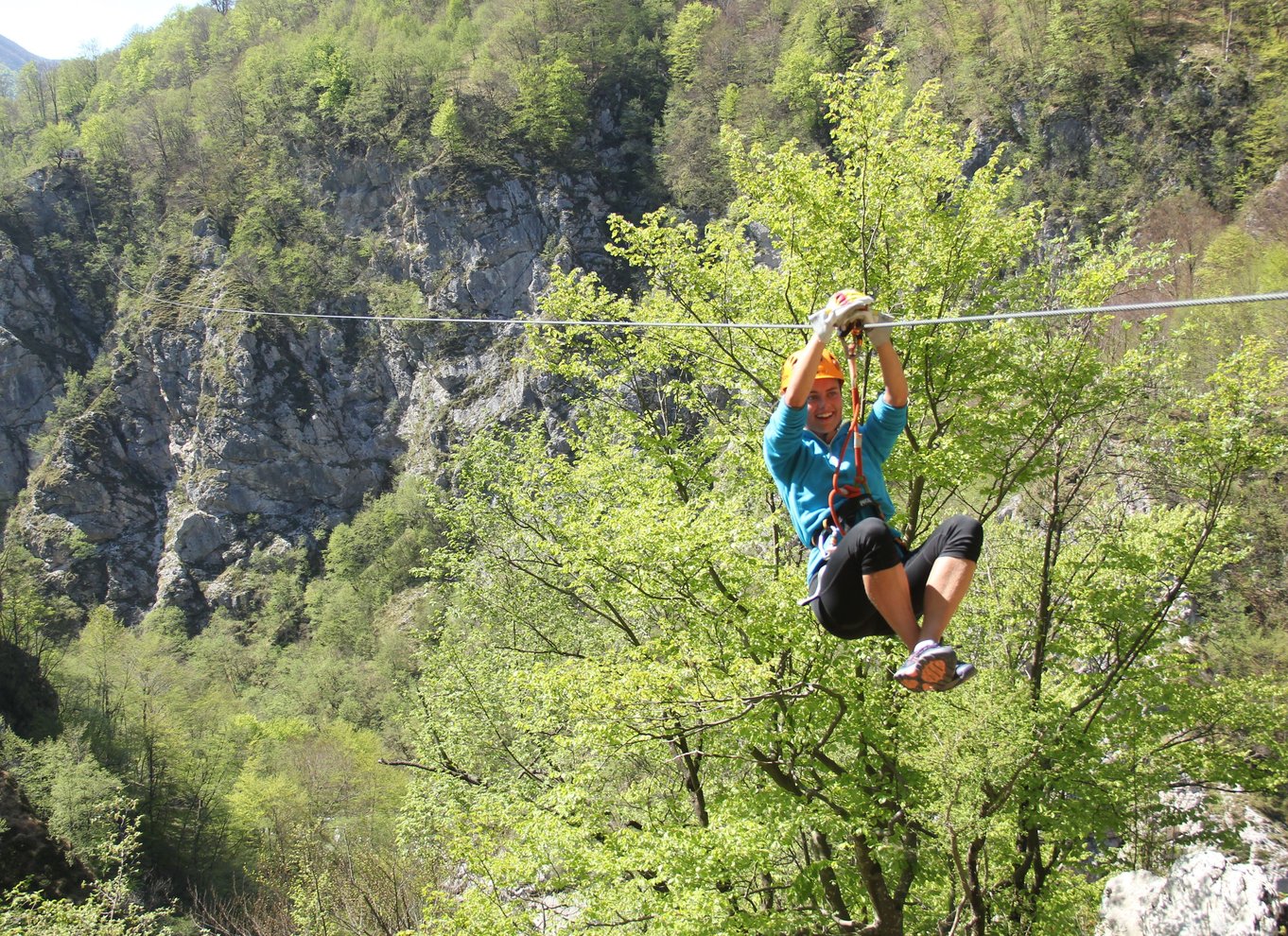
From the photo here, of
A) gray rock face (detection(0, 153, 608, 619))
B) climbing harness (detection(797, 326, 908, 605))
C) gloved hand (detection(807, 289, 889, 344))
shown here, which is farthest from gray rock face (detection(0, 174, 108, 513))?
gloved hand (detection(807, 289, 889, 344))

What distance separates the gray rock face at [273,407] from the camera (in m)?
62.4

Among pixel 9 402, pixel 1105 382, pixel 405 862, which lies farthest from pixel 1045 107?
pixel 9 402

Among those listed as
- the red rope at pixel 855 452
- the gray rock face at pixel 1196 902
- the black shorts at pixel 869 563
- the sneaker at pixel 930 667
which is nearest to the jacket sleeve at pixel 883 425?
the red rope at pixel 855 452

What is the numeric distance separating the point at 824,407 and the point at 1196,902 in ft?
27.5

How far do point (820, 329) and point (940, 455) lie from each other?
407cm

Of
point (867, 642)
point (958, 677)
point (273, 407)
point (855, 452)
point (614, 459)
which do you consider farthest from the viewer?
point (273, 407)

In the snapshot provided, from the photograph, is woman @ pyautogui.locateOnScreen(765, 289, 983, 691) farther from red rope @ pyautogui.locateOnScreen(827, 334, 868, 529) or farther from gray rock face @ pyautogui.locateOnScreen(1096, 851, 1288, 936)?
gray rock face @ pyautogui.locateOnScreen(1096, 851, 1288, 936)

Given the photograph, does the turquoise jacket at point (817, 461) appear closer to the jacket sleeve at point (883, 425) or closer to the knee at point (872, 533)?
the jacket sleeve at point (883, 425)

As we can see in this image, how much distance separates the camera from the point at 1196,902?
8.84 meters

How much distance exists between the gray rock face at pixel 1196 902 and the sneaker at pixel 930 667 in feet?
24.7

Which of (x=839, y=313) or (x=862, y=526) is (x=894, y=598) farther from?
(x=839, y=313)

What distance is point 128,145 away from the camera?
79.9 meters

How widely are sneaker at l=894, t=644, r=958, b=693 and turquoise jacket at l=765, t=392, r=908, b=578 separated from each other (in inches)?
26.6

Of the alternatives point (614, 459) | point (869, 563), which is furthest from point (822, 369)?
point (614, 459)
